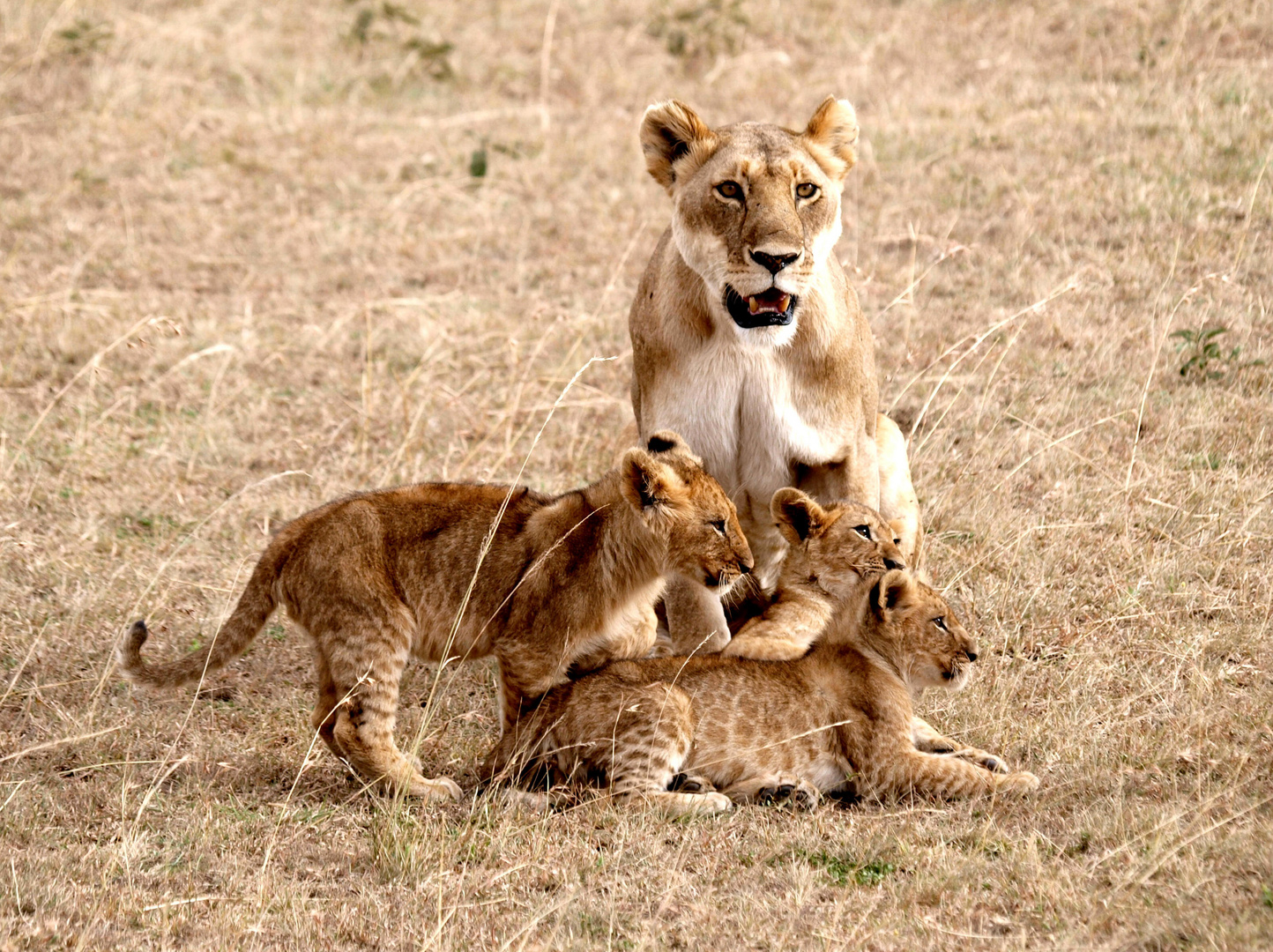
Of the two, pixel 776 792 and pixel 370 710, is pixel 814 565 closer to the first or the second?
pixel 776 792

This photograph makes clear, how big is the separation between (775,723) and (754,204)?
1.97 m

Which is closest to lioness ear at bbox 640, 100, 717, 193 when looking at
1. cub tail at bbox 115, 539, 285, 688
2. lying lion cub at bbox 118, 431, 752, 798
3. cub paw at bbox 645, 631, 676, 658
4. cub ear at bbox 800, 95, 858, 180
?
cub ear at bbox 800, 95, 858, 180

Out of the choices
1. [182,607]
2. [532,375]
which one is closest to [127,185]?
[532,375]

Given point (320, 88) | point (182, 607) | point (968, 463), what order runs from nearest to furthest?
point (182, 607) < point (968, 463) < point (320, 88)

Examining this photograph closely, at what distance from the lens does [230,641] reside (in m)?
5.85

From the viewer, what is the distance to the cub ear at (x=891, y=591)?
5.71 m

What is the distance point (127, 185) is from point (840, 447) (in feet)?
27.7

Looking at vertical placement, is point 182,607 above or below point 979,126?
below

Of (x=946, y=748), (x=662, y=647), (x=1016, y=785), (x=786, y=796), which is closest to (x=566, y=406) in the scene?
(x=662, y=647)

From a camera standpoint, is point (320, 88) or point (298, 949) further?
point (320, 88)

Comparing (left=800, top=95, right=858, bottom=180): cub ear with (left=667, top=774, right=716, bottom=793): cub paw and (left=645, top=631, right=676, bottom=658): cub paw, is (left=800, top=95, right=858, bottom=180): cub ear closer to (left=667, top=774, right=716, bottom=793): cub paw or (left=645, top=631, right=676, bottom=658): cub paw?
(left=645, top=631, right=676, bottom=658): cub paw

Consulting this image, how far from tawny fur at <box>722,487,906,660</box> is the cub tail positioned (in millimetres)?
1721

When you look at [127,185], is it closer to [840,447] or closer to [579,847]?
[840,447]

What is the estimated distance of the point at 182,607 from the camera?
7.39m
